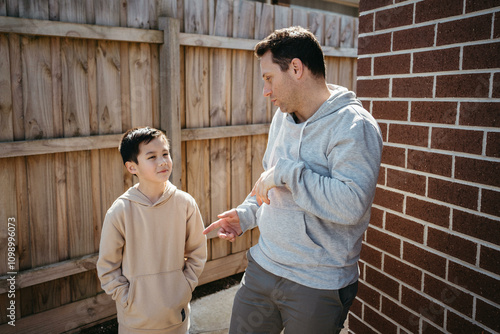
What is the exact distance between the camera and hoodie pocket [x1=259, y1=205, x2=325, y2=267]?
5.92ft

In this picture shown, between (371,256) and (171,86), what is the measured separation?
2099 millimetres

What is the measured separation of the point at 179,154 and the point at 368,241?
1.84 meters

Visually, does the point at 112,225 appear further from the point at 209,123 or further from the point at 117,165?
the point at 209,123

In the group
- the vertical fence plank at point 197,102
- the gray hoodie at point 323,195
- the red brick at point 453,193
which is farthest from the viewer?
the vertical fence plank at point 197,102

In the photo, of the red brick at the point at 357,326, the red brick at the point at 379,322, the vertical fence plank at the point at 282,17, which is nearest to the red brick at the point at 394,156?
the red brick at the point at 379,322

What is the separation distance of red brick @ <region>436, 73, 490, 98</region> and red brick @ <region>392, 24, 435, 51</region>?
0.21 m

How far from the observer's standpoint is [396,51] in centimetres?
234

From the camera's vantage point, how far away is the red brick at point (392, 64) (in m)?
2.29

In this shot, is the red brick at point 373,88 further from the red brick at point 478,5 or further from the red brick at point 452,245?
the red brick at point 452,245

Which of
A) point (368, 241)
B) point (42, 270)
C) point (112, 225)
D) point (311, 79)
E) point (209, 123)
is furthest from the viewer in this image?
point (209, 123)

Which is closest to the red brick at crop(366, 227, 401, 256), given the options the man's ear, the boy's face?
the man's ear

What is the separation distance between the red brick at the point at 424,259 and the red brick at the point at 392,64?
0.95 meters

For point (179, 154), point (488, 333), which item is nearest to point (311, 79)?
point (488, 333)

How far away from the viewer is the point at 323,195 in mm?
1646
